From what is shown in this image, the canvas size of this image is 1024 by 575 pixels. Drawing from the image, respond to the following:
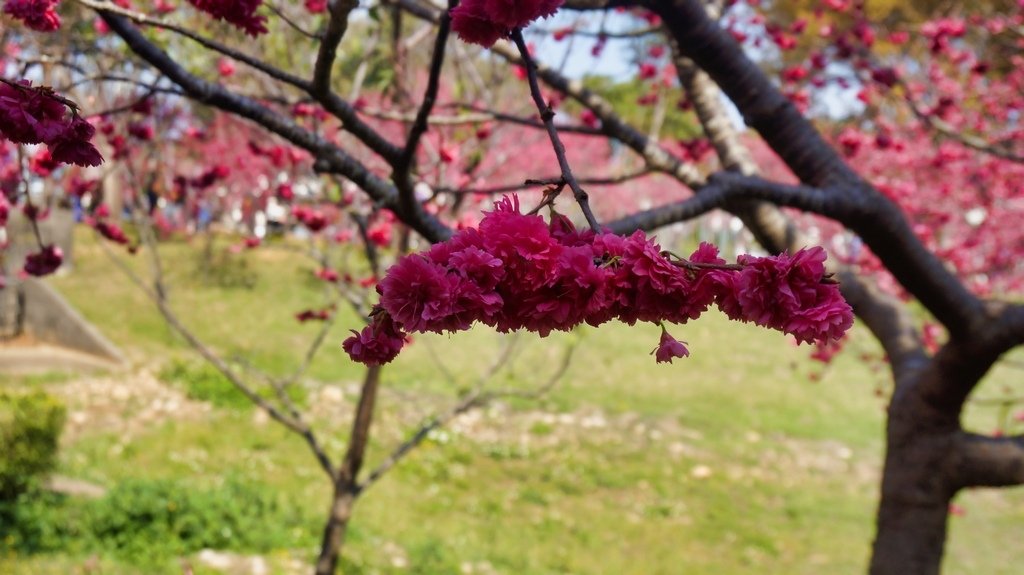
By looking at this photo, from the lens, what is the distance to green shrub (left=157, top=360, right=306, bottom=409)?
8625mm

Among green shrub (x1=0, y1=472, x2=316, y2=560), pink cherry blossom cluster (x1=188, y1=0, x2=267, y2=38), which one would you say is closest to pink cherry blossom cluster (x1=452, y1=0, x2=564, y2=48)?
pink cherry blossom cluster (x1=188, y1=0, x2=267, y2=38)

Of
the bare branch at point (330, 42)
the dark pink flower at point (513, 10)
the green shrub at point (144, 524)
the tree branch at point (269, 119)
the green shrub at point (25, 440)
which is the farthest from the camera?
the green shrub at point (25, 440)

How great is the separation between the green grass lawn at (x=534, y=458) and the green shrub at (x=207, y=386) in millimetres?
137

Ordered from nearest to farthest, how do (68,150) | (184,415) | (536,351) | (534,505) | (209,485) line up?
(68,150), (209,485), (534,505), (184,415), (536,351)

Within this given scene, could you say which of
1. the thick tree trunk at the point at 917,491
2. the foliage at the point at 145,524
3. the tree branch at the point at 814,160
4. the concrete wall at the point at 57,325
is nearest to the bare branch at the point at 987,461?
the thick tree trunk at the point at 917,491

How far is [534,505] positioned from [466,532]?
100cm

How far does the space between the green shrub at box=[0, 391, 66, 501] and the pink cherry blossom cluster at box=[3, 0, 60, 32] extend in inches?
177

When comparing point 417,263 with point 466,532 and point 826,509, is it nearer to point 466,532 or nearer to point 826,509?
point 466,532

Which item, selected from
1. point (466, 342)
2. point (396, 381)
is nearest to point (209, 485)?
point (396, 381)

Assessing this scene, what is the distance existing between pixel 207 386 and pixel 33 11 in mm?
7746

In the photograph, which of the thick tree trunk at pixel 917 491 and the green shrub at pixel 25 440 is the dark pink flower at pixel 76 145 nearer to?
the thick tree trunk at pixel 917 491

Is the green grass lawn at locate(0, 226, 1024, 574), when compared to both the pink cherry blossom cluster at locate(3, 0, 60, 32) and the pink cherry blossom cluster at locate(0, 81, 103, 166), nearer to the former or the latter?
the pink cherry blossom cluster at locate(3, 0, 60, 32)

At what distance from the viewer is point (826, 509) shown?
7652 mm

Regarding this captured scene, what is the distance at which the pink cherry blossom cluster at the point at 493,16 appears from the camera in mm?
1113
